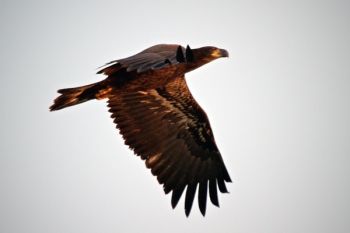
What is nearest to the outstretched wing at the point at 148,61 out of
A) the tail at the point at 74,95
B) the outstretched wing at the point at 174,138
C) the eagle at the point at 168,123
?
the eagle at the point at 168,123

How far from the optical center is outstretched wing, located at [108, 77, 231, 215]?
8.96 metres

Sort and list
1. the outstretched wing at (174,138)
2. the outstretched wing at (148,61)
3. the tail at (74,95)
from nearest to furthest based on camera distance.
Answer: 1. the outstretched wing at (148,61)
2. the tail at (74,95)
3. the outstretched wing at (174,138)

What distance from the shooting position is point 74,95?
326 inches

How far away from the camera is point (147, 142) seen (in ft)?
30.3

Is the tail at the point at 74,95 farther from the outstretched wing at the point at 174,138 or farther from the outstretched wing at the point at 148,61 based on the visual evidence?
the outstretched wing at the point at 148,61

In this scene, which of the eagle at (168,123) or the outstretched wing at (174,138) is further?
the outstretched wing at (174,138)

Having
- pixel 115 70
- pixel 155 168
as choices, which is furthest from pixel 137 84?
pixel 155 168

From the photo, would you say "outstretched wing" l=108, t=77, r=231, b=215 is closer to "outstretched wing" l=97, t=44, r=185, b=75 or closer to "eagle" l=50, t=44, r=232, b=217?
"eagle" l=50, t=44, r=232, b=217

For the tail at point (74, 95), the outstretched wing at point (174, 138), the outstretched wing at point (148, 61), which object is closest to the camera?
the outstretched wing at point (148, 61)

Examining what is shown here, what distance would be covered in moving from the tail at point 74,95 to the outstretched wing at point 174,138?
20.1 inches

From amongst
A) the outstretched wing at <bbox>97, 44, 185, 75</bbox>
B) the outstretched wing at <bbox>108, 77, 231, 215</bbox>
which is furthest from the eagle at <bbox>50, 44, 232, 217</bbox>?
the outstretched wing at <bbox>97, 44, 185, 75</bbox>

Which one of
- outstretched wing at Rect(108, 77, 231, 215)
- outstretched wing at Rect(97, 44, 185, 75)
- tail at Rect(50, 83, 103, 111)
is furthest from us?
outstretched wing at Rect(108, 77, 231, 215)

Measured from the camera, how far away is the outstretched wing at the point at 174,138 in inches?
353

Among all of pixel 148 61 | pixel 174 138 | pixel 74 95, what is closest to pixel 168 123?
pixel 174 138
